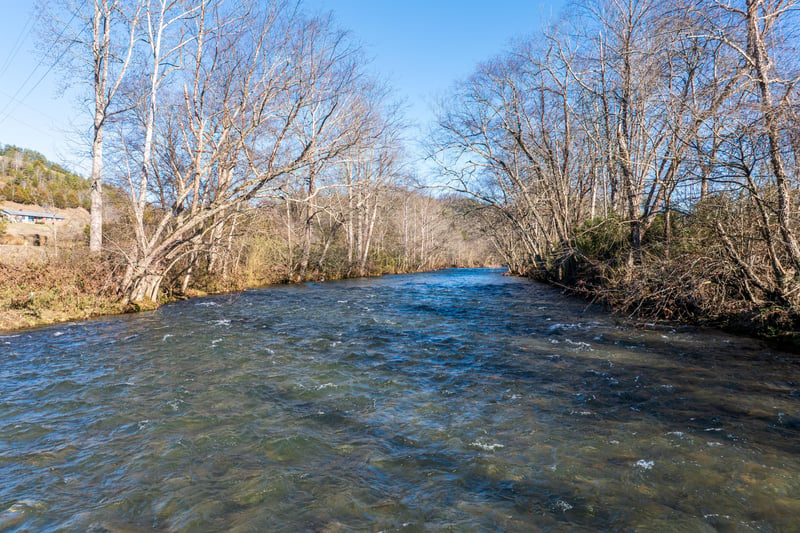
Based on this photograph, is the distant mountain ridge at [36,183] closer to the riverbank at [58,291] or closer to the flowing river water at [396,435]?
the riverbank at [58,291]

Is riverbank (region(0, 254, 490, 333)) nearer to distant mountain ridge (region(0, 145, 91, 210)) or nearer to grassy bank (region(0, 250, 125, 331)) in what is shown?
grassy bank (region(0, 250, 125, 331))

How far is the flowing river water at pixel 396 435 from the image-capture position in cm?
308

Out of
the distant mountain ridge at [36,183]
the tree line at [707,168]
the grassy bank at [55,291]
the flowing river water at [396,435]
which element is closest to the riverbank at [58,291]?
the grassy bank at [55,291]

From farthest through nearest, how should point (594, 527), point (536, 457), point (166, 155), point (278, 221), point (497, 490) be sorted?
1. point (278, 221)
2. point (166, 155)
3. point (536, 457)
4. point (497, 490)
5. point (594, 527)

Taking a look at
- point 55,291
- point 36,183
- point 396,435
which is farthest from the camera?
point 36,183

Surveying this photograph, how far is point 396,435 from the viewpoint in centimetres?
437

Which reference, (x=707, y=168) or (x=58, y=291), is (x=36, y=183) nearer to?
(x=58, y=291)

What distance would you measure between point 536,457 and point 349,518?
72.5 inches

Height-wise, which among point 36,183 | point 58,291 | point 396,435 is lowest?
point 396,435

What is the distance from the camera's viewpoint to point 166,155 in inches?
596

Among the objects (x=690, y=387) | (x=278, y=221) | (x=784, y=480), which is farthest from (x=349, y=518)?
(x=278, y=221)

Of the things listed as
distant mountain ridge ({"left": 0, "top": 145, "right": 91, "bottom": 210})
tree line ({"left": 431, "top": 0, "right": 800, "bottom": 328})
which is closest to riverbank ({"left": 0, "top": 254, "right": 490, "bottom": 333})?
tree line ({"left": 431, "top": 0, "right": 800, "bottom": 328})

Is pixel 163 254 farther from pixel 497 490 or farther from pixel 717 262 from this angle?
pixel 717 262

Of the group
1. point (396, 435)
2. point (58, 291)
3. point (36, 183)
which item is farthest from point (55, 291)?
point (36, 183)
